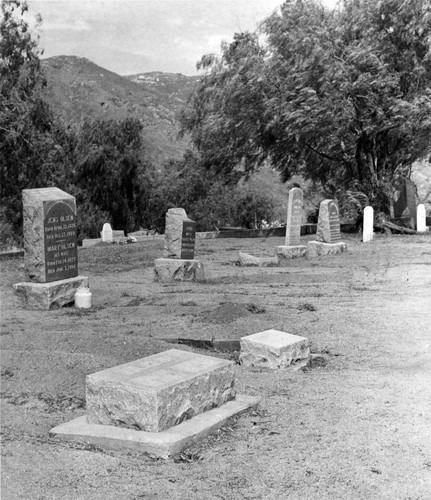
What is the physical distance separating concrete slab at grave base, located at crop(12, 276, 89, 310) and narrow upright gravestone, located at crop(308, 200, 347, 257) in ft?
29.7

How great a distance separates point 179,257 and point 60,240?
352cm

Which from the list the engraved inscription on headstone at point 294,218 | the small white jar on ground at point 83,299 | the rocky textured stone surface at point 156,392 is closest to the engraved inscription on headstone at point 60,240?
the small white jar on ground at point 83,299

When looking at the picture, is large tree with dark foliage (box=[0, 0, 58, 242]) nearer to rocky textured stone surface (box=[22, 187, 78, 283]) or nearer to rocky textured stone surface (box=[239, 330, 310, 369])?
rocky textured stone surface (box=[22, 187, 78, 283])

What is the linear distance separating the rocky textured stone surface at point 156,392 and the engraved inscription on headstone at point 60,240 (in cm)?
559

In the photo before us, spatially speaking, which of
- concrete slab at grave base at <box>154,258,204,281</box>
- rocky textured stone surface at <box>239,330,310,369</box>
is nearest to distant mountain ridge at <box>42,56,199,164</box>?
concrete slab at grave base at <box>154,258,204,281</box>

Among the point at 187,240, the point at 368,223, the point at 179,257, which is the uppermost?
the point at 368,223

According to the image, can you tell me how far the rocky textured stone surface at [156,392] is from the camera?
4711 mm

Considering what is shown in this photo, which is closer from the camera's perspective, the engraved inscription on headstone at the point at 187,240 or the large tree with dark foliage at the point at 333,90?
the engraved inscription on headstone at the point at 187,240

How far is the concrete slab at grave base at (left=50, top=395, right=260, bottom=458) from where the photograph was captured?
448cm

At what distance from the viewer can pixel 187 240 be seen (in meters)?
14.0

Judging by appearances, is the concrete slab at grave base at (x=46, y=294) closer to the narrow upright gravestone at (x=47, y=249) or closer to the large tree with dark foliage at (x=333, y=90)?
the narrow upright gravestone at (x=47, y=249)

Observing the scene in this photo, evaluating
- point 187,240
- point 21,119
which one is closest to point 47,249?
point 187,240

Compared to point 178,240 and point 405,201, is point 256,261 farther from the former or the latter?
point 405,201

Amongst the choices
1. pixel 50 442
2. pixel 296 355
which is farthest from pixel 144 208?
pixel 50 442
